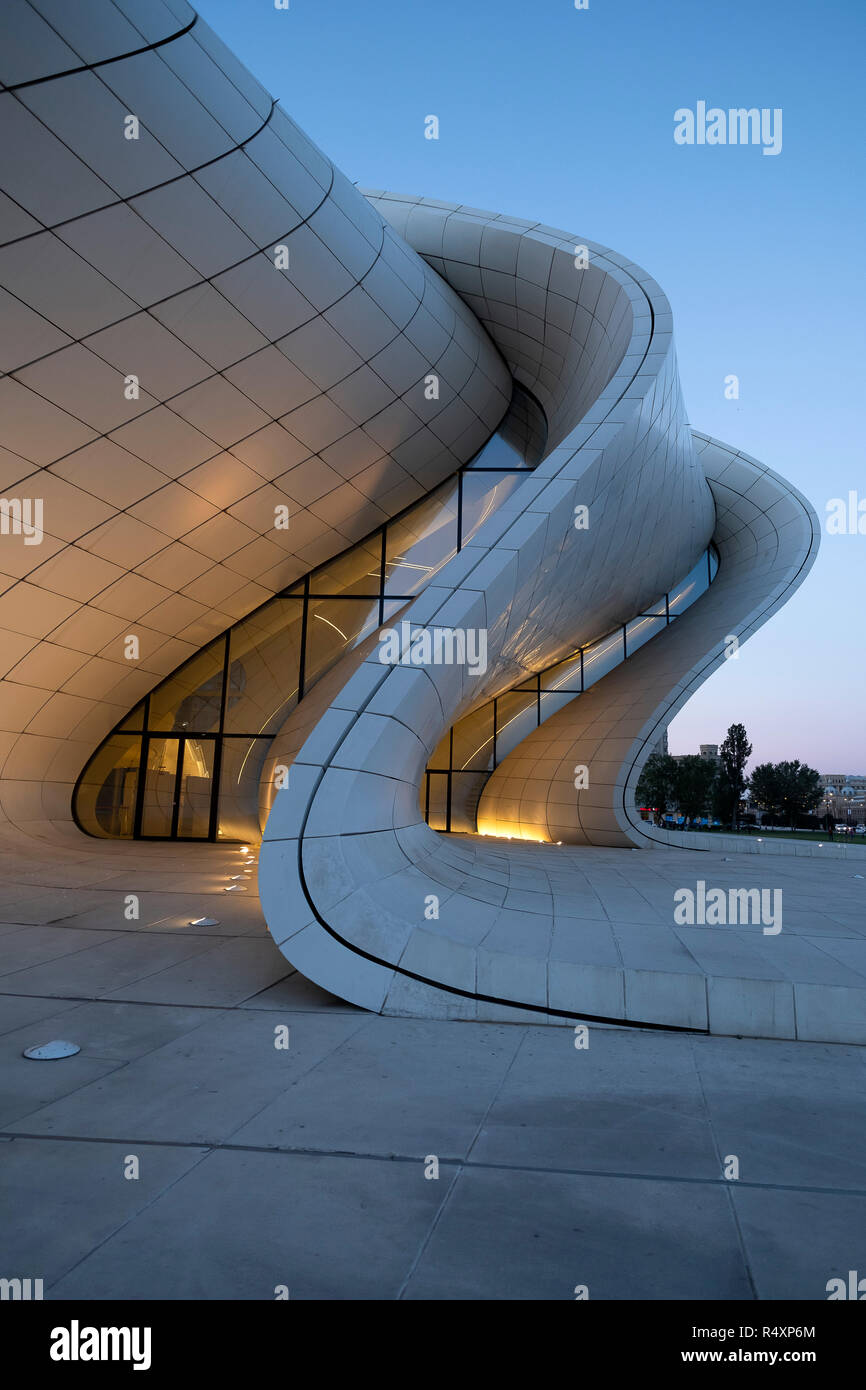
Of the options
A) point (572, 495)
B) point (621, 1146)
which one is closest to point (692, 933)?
point (621, 1146)

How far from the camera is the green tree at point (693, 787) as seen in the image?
260 feet

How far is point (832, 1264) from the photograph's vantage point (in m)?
3.08

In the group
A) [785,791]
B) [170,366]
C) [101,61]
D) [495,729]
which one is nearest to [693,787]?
[785,791]

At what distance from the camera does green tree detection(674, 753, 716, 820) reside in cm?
7938

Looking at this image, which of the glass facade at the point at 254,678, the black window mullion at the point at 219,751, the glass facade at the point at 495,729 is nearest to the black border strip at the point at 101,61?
the glass facade at the point at 254,678

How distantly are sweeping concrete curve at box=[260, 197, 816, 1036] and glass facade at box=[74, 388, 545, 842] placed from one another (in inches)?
147

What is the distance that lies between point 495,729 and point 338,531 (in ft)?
22.8

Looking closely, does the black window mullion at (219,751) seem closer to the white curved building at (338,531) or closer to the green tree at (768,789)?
the white curved building at (338,531)

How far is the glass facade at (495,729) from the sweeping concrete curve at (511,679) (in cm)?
115

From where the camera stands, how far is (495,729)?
2330 cm

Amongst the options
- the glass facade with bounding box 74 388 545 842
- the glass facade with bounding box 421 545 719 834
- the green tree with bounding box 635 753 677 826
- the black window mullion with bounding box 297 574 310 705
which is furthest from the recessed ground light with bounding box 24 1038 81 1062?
the green tree with bounding box 635 753 677 826

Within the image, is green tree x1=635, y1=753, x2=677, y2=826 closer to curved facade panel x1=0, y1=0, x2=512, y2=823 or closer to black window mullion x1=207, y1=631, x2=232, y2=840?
black window mullion x1=207, y1=631, x2=232, y2=840

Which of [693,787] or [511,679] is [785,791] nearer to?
[693,787]

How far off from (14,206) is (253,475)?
23.3 feet
